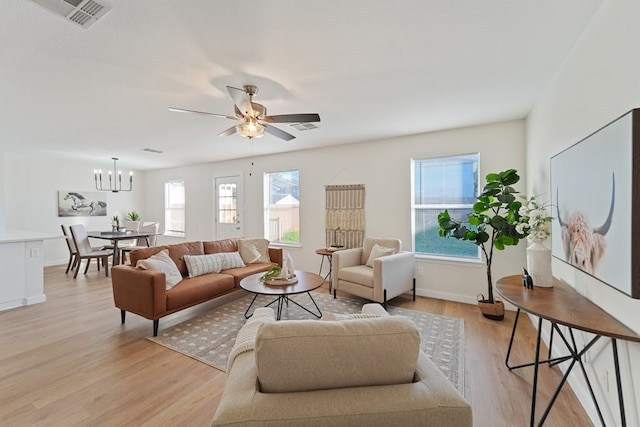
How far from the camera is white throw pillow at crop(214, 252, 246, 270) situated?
13.0ft

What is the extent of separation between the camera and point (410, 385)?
3.20 feet

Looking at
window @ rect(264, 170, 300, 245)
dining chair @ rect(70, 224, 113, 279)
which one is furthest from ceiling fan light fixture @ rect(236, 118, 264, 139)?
dining chair @ rect(70, 224, 113, 279)

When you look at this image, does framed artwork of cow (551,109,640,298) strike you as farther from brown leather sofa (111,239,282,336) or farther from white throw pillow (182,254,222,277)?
white throw pillow (182,254,222,277)

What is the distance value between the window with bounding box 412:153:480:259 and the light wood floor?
1055mm

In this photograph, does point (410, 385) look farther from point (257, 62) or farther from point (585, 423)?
point (257, 62)

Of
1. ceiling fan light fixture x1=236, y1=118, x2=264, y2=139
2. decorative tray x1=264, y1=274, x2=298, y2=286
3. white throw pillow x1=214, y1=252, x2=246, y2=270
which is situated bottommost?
decorative tray x1=264, y1=274, x2=298, y2=286

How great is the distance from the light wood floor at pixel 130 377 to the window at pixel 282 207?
8.60ft

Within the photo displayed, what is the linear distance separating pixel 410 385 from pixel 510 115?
361 cm

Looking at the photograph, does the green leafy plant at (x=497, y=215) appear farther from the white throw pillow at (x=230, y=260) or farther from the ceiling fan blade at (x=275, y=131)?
the white throw pillow at (x=230, y=260)

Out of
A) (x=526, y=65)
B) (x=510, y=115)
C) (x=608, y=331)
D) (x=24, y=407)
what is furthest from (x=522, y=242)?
(x=24, y=407)

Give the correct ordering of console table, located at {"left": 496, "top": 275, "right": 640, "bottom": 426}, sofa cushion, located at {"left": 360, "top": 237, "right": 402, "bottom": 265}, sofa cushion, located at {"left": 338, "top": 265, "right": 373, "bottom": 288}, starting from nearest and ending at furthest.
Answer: console table, located at {"left": 496, "top": 275, "right": 640, "bottom": 426}
sofa cushion, located at {"left": 338, "top": 265, "right": 373, "bottom": 288}
sofa cushion, located at {"left": 360, "top": 237, "right": 402, "bottom": 265}

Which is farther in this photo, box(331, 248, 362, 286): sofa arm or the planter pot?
box(331, 248, 362, 286): sofa arm

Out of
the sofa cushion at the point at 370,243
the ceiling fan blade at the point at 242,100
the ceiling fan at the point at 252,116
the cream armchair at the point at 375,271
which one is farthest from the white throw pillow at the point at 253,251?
the ceiling fan blade at the point at 242,100

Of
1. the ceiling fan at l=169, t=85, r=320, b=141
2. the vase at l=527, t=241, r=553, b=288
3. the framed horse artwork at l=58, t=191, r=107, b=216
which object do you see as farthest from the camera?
the framed horse artwork at l=58, t=191, r=107, b=216
